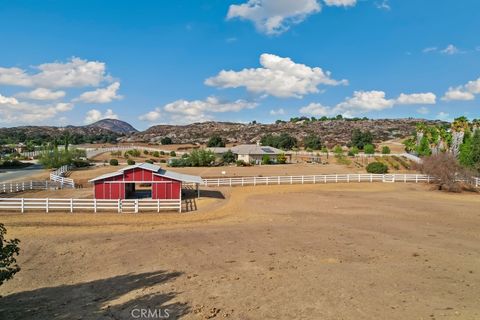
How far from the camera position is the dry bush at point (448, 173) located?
38.2 metres

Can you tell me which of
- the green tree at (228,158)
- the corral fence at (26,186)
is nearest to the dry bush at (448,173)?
the green tree at (228,158)

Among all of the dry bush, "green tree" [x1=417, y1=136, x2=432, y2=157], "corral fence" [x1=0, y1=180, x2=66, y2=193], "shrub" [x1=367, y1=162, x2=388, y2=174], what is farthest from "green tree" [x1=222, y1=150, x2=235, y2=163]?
the dry bush

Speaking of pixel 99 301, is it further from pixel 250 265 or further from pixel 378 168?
pixel 378 168

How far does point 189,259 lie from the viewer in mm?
14484

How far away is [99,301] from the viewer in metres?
10.4

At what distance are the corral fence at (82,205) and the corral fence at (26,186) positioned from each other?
30.0 ft

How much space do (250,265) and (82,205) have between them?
16.7 metres

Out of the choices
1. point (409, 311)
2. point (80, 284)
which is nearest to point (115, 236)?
point (80, 284)

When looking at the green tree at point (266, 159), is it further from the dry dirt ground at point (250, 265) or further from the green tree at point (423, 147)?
the dry dirt ground at point (250, 265)

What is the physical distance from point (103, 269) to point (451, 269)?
1237cm

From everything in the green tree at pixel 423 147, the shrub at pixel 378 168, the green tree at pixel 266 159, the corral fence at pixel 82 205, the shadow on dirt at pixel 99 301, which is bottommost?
the shadow on dirt at pixel 99 301

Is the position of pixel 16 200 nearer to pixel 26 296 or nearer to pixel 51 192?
pixel 51 192

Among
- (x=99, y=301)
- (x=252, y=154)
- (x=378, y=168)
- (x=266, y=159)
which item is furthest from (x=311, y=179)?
(x=99, y=301)

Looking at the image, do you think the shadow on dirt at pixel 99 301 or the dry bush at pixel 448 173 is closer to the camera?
the shadow on dirt at pixel 99 301
